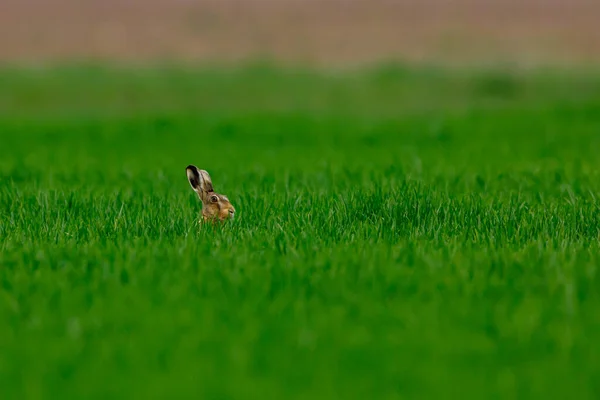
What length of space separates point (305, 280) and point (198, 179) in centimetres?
157

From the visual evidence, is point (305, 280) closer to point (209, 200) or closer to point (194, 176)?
point (209, 200)

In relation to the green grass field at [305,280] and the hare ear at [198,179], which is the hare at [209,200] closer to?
the hare ear at [198,179]

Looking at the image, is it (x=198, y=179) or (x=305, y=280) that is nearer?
(x=305, y=280)

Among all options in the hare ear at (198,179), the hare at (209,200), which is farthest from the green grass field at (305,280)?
the hare ear at (198,179)

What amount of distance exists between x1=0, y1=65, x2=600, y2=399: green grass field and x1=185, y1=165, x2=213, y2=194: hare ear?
241 mm

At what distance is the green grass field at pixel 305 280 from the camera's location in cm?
322

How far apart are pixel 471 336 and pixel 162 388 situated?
1.29 metres

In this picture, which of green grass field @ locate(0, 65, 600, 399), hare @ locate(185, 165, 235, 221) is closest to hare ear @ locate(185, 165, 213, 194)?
hare @ locate(185, 165, 235, 221)

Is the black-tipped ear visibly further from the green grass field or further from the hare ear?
the green grass field

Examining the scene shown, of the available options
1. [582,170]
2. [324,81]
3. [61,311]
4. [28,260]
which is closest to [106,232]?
[28,260]

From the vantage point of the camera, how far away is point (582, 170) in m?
8.62

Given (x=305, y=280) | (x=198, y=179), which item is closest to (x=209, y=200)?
(x=198, y=179)

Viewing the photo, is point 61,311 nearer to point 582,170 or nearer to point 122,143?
point 582,170

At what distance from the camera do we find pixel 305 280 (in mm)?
4289
